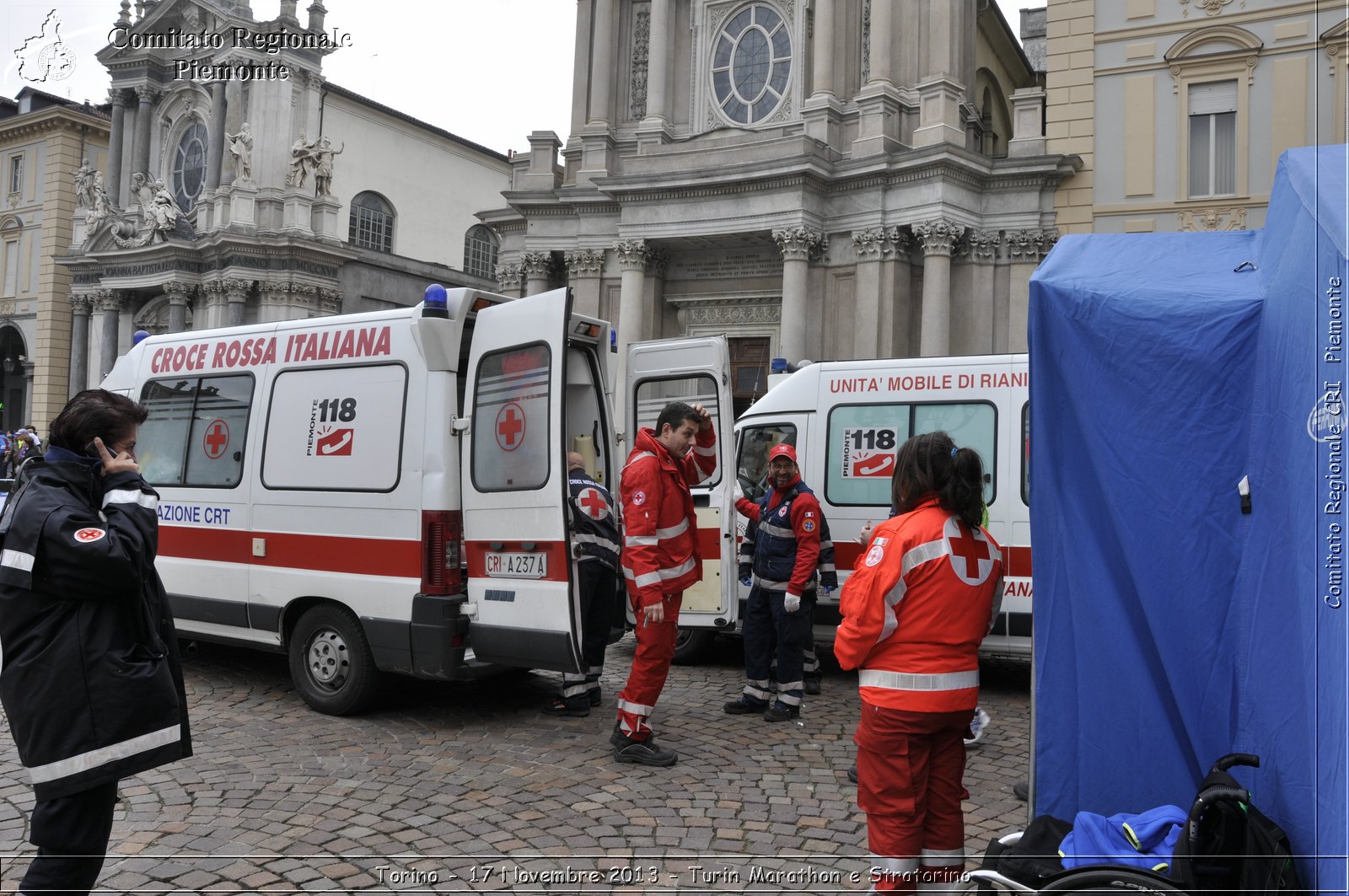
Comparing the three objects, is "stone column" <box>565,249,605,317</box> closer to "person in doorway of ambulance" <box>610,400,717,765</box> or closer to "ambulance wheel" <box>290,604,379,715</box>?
"ambulance wheel" <box>290,604,379,715</box>

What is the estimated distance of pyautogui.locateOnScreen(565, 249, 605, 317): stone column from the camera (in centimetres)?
2350

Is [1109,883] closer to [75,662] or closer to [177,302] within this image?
[75,662]

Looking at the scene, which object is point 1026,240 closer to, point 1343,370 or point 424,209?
point 1343,370

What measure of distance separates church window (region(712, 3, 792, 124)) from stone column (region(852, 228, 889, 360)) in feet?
15.0

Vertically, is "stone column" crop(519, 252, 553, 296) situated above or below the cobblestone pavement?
above

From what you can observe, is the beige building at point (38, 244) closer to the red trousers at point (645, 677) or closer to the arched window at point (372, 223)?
the arched window at point (372, 223)

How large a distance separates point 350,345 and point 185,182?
35.6m

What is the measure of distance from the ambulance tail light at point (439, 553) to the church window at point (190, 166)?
35.3 metres

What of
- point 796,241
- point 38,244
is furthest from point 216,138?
point 796,241

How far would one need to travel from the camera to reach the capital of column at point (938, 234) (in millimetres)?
19391

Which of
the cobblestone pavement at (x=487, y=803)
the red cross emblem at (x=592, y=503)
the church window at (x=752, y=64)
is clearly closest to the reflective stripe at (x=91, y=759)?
the cobblestone pavement at (x=487, y=803)

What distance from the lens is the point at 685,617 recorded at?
841 cm

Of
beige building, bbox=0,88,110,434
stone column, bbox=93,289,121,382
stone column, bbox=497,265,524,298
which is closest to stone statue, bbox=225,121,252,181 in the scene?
stone column, bbox=93,289,121,382

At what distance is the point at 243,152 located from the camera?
33.3 metres
